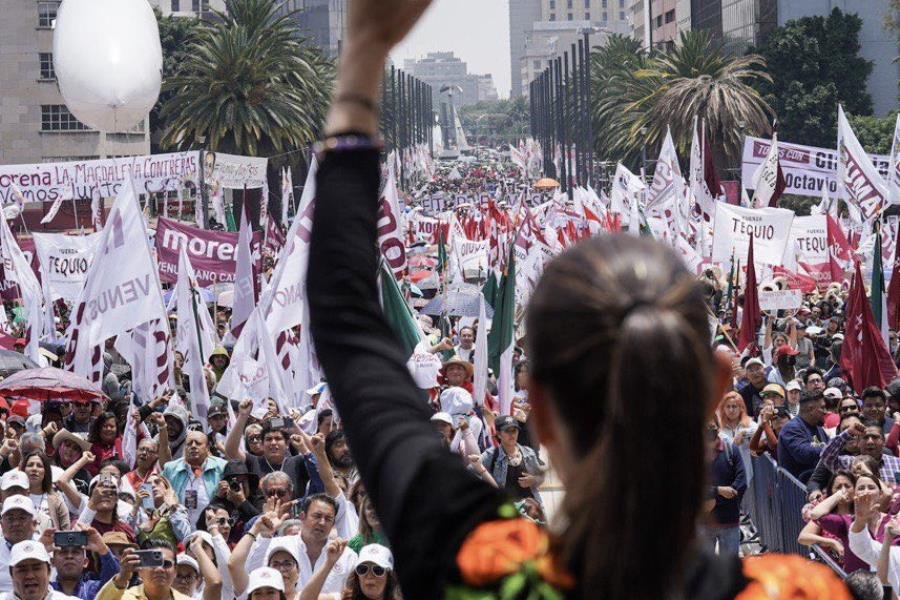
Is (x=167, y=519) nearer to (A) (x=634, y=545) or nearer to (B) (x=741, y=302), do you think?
(A) (x=634, y=545)

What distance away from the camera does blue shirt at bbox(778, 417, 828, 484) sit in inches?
447

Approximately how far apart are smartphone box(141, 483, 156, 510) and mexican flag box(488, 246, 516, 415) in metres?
4.05

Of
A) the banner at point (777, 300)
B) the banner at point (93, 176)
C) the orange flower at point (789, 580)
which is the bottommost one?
the banner at point (777, 300)

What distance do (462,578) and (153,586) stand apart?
6.40 meters

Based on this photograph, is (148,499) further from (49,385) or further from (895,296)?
(895,296)

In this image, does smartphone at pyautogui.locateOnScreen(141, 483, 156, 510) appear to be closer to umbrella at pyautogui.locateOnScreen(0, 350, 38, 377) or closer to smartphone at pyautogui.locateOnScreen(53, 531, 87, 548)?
smartphone at pyautogui.locateOnScreen(53, 531, 87, 548)

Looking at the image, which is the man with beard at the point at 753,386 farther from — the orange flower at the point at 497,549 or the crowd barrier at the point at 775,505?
the orange flower at the point at 497,549

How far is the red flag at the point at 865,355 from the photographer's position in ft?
46.6

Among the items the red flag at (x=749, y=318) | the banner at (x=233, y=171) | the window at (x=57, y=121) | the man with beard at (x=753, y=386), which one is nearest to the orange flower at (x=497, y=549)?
the man with beard at (x=753, y=386)

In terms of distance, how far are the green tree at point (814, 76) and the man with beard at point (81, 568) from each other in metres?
64.3

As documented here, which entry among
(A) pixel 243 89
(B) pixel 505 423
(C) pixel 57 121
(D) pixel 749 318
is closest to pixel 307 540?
(B) pixel 505 423

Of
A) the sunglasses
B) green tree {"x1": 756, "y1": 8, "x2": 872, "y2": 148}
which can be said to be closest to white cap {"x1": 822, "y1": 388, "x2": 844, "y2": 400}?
the sunglasses

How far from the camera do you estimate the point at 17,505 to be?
855 cm

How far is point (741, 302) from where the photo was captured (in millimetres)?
22078
